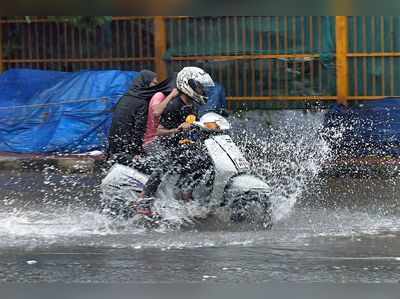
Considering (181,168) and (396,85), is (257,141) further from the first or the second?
(181,168)

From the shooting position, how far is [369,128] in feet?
39.1

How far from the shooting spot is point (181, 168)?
7.98 m

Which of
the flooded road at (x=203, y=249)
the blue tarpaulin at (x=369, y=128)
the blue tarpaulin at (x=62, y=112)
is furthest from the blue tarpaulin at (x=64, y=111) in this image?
the flooded road at (x=203, y=249)

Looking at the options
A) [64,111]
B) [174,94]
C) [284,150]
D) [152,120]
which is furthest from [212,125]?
[64,111]

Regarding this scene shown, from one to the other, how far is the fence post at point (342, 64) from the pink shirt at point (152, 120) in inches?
199

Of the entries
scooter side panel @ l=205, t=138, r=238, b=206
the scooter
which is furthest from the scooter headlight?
scooter side panel @ l=205, t=138, r=238, b=206

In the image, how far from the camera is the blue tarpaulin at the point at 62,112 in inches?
492

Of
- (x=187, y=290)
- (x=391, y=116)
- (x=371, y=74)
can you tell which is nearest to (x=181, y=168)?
(x=187, y=290)

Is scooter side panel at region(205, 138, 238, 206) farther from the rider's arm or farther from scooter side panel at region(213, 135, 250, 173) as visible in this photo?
the rider's arm

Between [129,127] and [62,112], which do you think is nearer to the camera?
[129,127]

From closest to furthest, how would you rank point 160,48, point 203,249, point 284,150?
point 203,249 < point 284,150 < point 160,48

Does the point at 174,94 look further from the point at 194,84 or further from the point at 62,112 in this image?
the point at 62,112

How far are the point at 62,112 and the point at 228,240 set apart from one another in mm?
5761

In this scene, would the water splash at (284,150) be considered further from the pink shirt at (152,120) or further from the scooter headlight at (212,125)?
the pink shirt at (152,120)
